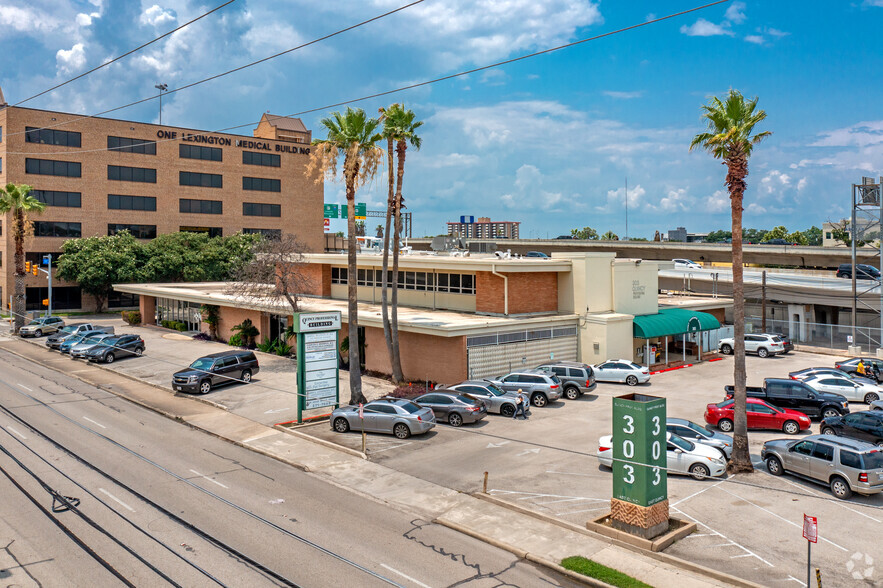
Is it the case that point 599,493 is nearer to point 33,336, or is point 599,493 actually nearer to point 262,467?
point 262,467

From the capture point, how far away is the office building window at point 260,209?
294 ft

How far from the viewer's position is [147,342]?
50312 mm

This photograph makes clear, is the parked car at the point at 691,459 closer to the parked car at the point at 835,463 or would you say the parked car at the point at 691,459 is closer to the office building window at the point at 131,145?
the parked car at the point at 835,463

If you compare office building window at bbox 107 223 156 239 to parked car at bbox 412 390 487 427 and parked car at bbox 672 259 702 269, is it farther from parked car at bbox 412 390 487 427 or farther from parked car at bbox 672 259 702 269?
parked car at bbox 672 259 702 269

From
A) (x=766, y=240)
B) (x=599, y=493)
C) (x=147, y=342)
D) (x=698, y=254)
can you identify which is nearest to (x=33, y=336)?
(x=147, y=342)

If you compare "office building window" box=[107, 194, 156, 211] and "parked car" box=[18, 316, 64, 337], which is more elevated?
"office building window" box=[107, 194, 156, 211]

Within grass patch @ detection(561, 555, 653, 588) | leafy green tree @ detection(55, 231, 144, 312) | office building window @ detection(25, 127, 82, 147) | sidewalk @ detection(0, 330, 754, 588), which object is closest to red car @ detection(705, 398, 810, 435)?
sidewalk @ detection(0, 330, 754, 588)

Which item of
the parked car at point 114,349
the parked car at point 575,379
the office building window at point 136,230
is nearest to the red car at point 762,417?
the parked car at point 575,379

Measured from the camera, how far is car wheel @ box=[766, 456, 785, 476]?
20.9 m

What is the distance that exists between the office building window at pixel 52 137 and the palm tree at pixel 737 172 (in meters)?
73.2

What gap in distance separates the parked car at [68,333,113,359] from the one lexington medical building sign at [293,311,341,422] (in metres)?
23.8

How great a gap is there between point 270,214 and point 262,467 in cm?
7512

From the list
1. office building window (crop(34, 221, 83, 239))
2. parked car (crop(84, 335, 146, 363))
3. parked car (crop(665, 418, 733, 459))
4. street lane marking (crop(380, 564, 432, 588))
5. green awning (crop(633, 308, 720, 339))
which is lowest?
street lane marking (crop(380, 564, 432, 588))

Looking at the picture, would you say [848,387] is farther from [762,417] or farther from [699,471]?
[699,471]
